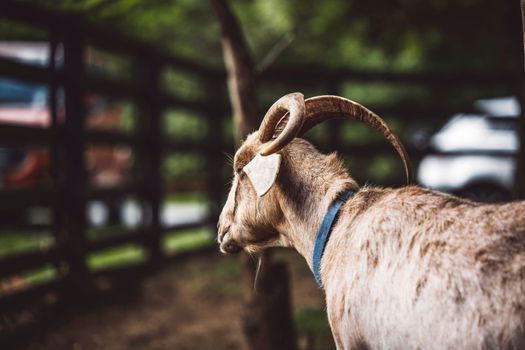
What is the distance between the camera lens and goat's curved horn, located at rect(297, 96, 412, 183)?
2.53 meters

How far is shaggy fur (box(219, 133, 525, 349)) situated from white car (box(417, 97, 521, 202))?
6.77 metres

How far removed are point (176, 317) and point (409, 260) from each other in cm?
390

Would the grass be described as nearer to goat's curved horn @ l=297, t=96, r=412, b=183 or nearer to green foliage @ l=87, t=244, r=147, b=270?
green foliage @ l=87, t=244, r=147, b=270

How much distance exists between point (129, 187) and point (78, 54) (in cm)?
201

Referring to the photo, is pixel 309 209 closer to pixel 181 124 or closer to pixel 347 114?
pixel 347 114

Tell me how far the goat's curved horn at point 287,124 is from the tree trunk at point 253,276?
97 cm

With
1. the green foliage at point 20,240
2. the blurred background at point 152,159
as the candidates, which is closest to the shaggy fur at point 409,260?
the blurred background at point 152,159

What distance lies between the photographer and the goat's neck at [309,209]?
259 centimetres

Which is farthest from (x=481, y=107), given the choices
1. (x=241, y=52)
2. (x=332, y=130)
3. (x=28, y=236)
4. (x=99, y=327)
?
(x=28, y=236)

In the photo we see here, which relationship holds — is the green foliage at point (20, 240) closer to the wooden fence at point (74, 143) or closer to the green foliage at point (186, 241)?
the wooden fence at point (74, 143)

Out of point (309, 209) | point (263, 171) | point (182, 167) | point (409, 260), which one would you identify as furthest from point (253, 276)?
point (182, 167)

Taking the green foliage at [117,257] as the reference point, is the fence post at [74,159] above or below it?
above

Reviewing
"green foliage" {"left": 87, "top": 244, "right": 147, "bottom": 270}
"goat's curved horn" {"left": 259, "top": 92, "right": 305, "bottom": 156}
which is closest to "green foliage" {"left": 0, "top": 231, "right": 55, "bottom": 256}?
"green foliage" {"left": 87, "top": 244, "right": 147, "bottom": 270}

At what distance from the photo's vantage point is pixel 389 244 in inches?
85.0
